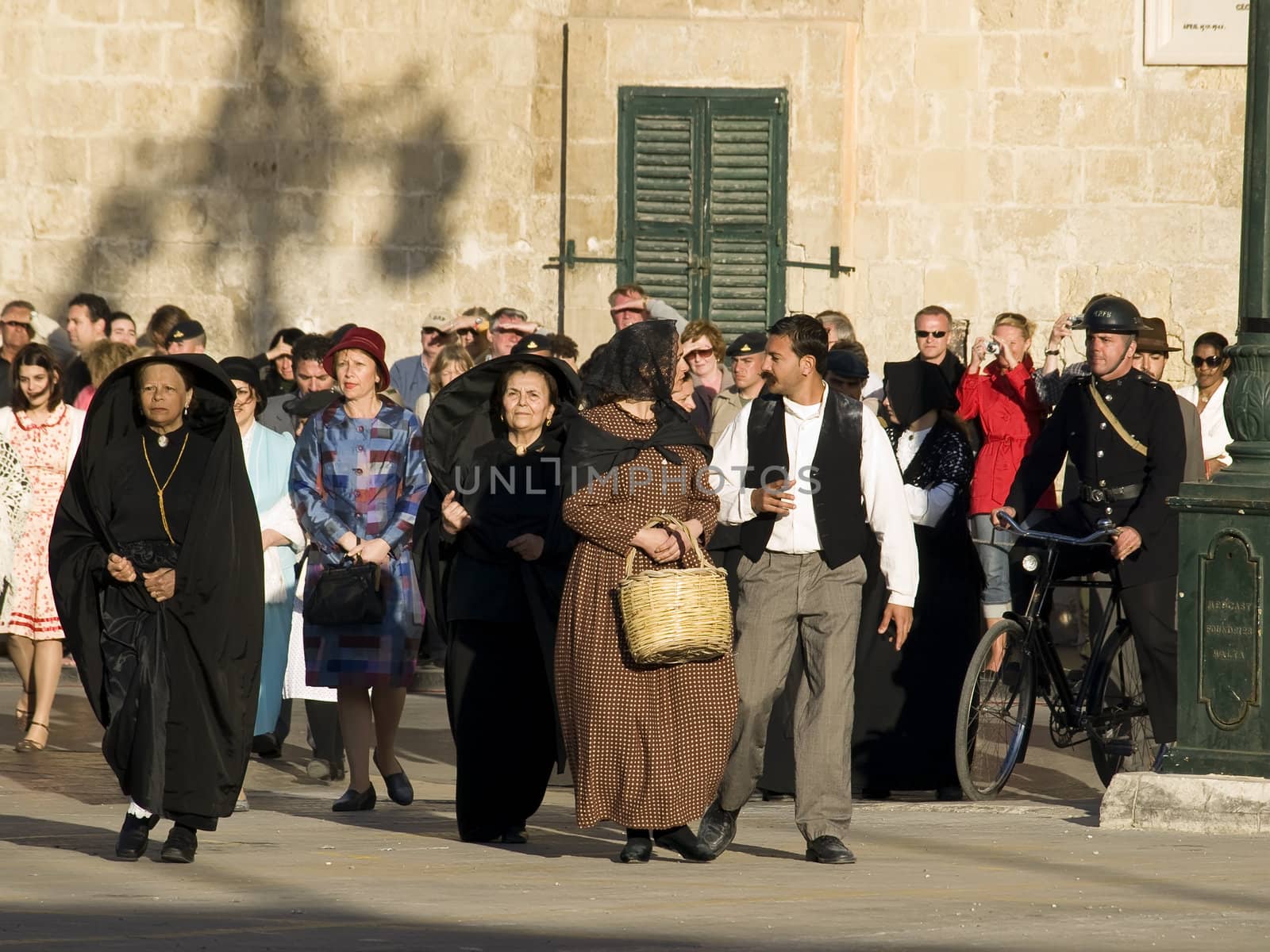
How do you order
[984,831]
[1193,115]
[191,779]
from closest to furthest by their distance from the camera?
[191,779] → [984,831] → [1193,115]

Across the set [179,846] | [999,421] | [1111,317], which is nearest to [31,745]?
[179,846]

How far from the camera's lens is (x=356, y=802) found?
31.8 ft

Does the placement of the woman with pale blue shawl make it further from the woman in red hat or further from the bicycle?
the bicycle

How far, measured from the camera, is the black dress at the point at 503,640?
8781 mm

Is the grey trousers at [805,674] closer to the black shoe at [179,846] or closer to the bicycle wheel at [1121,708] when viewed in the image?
the black shoe at [179,846]

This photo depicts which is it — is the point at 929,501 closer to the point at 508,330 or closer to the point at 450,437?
the point at 450,437

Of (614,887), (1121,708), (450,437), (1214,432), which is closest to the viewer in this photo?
(614,887)

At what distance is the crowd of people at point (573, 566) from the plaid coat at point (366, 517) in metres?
0.01

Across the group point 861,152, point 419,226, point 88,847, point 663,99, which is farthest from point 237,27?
point 88,847

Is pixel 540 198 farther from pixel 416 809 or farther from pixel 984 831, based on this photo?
pixel 984 831

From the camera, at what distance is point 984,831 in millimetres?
8875

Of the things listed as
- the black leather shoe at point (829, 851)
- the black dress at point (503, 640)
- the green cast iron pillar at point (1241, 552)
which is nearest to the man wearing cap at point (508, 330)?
the black dress at point (503, 640)

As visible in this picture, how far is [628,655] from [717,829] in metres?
0.74

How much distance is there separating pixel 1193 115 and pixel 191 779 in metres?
10.2
